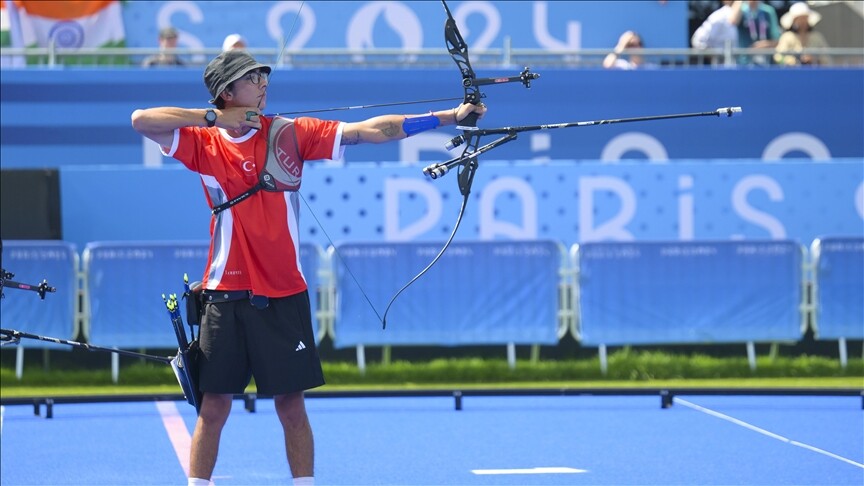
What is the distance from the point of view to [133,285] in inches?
435

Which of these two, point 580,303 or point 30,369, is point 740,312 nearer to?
point 580,303

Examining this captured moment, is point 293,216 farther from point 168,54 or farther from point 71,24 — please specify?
point 71,24

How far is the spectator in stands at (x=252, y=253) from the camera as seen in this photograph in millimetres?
5180

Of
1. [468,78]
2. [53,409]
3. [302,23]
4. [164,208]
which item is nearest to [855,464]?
[468,78]

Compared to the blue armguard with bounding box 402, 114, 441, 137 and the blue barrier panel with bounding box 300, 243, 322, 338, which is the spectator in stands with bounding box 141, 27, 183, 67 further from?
the blue armguard with bounding box 402, 114, 441, 137

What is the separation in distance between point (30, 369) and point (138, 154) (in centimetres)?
246

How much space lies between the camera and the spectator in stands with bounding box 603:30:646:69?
13555mm

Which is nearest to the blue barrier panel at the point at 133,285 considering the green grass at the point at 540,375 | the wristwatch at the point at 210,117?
the green grass at the point at 540,375

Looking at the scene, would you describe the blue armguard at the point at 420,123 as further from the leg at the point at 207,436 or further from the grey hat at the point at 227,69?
the leg at the point at 207,436

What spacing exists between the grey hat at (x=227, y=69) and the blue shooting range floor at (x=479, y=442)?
261 centimetres

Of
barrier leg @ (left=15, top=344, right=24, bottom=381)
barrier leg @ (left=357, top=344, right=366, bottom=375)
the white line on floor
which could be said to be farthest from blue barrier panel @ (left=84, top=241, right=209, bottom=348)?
the white line on floor

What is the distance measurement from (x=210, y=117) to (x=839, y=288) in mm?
8074

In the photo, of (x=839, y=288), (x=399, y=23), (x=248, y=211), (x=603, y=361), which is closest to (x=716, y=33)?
(x=399, y=23)

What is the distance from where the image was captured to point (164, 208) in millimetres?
11859
